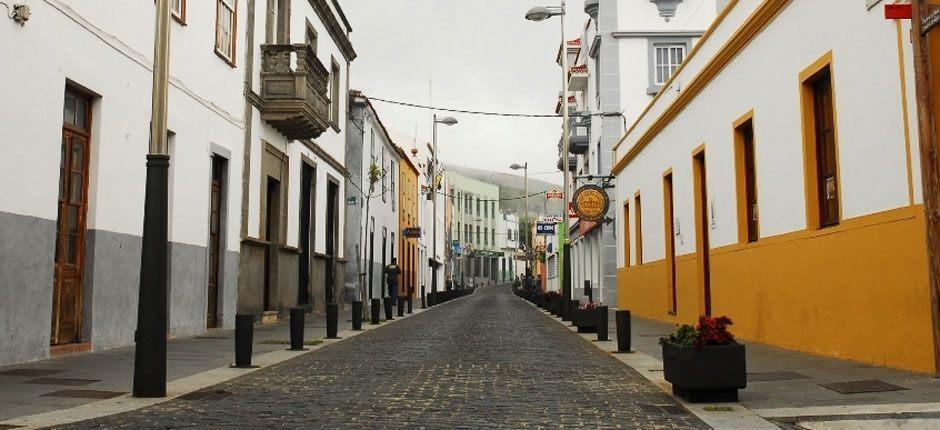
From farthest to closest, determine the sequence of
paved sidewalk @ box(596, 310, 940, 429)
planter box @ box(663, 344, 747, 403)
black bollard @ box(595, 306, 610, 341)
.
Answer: black bollard @ box(595, 306, 610, 341), planter box @ box(663, 344, 747, 403), paved sidewalk @ box(596, 310, 940, 429)

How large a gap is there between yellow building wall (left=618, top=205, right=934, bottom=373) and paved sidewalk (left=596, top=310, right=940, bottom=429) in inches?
11.1

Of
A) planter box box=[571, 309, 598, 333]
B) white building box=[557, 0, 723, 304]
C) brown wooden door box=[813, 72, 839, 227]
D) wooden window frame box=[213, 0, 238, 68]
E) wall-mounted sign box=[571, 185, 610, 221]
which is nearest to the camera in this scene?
brown wooden door box=[813, 72, 839, 227]

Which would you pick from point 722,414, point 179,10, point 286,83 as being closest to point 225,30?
point 286,83

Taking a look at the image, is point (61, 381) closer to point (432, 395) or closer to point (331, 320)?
point (432, 395)

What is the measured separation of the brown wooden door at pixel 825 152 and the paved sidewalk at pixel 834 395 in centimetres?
181

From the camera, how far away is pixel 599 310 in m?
13.9

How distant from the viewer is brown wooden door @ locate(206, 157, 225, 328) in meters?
15.6

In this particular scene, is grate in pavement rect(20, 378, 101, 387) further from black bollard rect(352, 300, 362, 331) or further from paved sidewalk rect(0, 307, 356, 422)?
black bollard rect(352, 300, 362, 331)

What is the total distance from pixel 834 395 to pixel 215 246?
12.1 meters

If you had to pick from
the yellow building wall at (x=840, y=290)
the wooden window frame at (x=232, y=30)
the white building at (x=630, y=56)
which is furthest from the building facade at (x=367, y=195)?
the yellow building wall at (x=840, y=290)

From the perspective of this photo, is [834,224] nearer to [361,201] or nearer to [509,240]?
[361,201]

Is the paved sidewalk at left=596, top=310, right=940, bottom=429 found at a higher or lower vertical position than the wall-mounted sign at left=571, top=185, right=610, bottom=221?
lower

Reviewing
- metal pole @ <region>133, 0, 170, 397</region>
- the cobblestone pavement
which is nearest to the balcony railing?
the cobblestone pavement

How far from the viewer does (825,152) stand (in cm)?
1034
